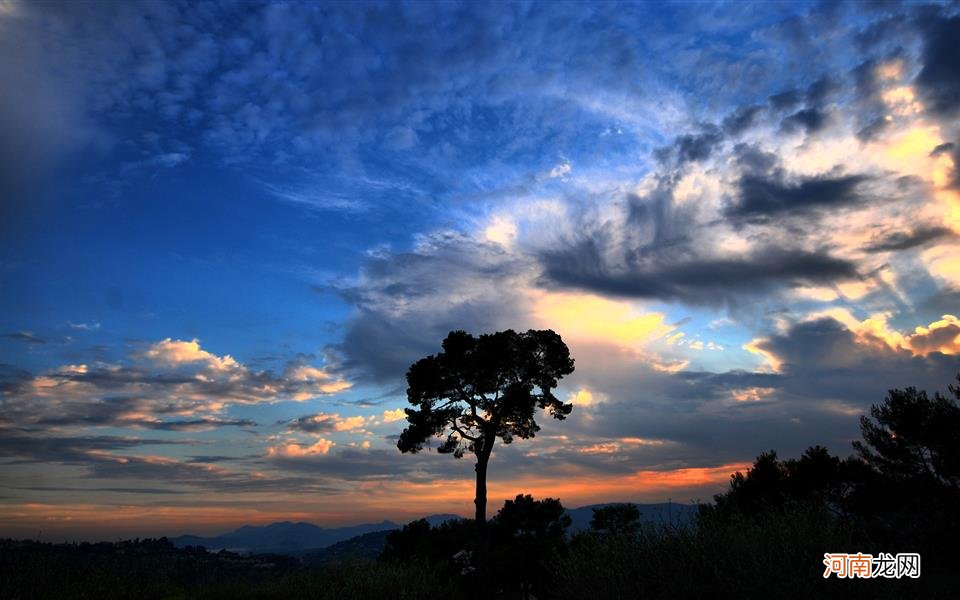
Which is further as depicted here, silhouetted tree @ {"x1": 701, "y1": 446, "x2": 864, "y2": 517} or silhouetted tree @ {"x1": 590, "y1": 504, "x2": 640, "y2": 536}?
silhouetted tree @ {"x1": 590, "y1": 504, "x2": 640, "y2": 536}

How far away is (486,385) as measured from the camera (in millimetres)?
40188

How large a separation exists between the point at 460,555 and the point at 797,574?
34.5 meters

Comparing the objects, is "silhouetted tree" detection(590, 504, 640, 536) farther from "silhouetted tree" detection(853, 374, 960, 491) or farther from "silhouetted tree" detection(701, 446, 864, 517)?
"silhouetted tree" detection(853, 374, 960, 491)

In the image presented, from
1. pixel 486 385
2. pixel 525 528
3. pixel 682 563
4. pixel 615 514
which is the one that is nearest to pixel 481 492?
pixel 486 385

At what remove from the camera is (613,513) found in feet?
199

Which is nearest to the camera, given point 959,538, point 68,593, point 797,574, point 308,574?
point 797,574

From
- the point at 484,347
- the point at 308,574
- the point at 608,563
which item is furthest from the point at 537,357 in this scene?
the point at 608,563

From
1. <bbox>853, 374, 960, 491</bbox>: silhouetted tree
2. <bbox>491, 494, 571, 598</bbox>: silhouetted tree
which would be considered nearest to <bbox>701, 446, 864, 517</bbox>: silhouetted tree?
<bbox>853, 374, 960, 491</bbox>: silhouetted tree

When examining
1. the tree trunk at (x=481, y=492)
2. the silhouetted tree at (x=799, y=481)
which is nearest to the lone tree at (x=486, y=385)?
the tree trunk at (x=481, y=492)

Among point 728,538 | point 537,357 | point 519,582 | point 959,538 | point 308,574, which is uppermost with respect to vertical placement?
point 537,357

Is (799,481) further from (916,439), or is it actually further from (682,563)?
(682,563)

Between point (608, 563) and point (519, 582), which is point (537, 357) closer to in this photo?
point (519, 582)

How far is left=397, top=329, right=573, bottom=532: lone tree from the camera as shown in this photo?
129 ft

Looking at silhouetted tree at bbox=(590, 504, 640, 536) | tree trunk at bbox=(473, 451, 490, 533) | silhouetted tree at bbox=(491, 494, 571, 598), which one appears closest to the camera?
tree trunk at bbox=(473, 451, 490, 533)
